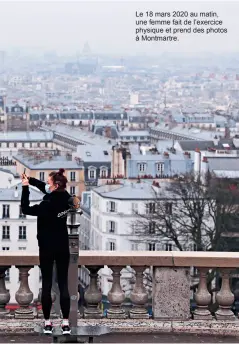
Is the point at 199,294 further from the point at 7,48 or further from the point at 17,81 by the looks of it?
the point at 17,81

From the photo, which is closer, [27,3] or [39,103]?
[27,3]

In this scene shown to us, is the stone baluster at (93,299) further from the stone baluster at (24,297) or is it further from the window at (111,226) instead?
the window at (111,226)

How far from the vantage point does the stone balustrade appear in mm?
5559

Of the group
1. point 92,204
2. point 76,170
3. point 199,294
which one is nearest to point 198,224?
point 92,204

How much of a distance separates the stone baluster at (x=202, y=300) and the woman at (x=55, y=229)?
684 millimetres

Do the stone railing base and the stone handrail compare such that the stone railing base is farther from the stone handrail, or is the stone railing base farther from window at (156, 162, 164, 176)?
window at (156, 162, 164, 176)

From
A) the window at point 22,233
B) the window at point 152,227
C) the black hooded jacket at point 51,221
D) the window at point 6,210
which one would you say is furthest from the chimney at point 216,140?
the black hooded jacket at point 51,221

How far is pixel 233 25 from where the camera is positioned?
212 feet

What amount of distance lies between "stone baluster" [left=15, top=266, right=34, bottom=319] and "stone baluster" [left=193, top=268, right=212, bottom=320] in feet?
2.35

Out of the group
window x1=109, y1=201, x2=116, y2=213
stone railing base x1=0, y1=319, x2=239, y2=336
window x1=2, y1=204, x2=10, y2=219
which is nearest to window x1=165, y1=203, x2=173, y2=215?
window x1=109, y1=201, x2=116, y2=213

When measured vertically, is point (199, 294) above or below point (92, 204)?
above

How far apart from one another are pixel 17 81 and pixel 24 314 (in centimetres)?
9763

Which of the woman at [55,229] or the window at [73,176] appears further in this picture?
the window at [73,176]

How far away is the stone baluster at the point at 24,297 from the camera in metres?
5.55
